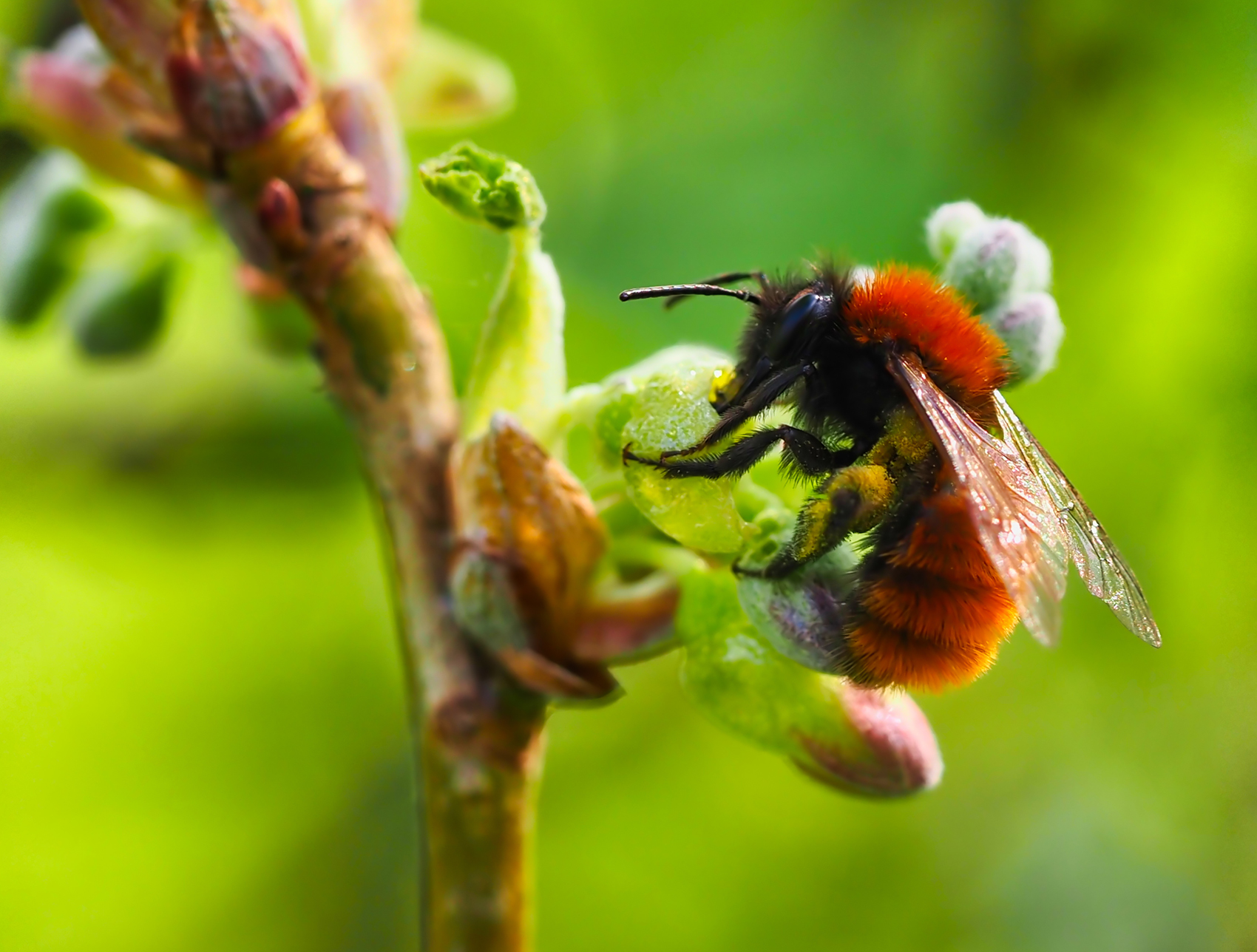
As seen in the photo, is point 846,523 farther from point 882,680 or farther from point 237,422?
point 237,422

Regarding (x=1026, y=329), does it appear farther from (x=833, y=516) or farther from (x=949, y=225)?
(x=833, y=516)

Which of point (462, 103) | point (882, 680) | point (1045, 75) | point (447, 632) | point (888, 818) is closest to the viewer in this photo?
point (882, 680)

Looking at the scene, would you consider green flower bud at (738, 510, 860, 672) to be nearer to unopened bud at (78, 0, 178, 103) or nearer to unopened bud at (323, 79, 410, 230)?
unopened bud at (323, 79, 410, 230)

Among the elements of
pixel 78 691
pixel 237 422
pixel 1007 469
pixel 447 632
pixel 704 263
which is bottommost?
pixel 78 691

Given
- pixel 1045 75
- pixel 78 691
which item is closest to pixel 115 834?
pixel 78 691

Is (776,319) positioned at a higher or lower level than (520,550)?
higher

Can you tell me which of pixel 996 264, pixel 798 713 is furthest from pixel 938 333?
pixel 798 713

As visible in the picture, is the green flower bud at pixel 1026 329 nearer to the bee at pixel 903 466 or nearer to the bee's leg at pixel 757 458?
the bee at pixel 903 466
